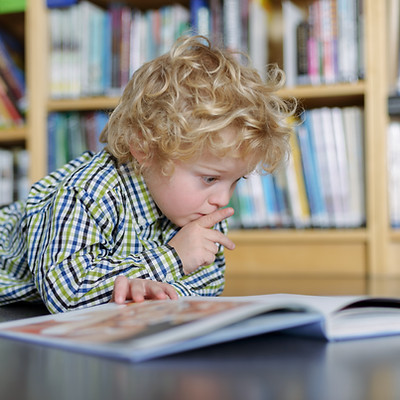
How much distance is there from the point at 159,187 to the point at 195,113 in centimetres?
13

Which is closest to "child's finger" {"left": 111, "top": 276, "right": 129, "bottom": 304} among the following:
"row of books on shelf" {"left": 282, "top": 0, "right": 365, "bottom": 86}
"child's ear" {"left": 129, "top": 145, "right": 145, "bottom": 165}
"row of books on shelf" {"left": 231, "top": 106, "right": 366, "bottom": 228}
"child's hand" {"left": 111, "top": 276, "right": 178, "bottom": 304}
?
"child's hand" {"left": 111, "top": 276, "right": 178, "bottom": 304}

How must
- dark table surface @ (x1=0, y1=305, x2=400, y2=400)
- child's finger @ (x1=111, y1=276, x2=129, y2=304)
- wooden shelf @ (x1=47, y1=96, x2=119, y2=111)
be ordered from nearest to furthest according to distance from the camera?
dark table surface @ (x1=0, y1=305, x2=400, y2=400) < child's finger @ (x1=111, y1=276, x2=129, y2=304) < wooden shelf @ (x1=47, y1=96, x2=119, y2=111)

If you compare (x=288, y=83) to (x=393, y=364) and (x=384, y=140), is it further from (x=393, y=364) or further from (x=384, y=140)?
(x=393, y=364)

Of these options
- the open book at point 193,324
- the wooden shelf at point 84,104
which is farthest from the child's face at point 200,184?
the wooden shelf at point 84,104

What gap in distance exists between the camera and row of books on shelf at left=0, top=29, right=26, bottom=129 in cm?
223

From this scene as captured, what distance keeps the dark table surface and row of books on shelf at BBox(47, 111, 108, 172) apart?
159cm

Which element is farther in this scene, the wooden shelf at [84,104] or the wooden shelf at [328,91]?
the wooden shelf at [84,104]

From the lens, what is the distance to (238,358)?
500mm

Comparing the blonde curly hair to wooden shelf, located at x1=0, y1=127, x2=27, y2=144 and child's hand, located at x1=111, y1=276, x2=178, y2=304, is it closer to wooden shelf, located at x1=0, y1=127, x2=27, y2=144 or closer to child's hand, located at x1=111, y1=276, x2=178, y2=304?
child's hand, located at x1=111, y1=276, x2=178, y2=304

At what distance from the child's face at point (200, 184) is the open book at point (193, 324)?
0.33m

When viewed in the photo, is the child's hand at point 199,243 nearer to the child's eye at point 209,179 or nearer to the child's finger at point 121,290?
the child's eye at point 209,179

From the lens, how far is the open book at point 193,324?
48 cm

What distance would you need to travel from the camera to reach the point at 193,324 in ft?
1.60

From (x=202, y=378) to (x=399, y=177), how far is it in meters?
1.55
